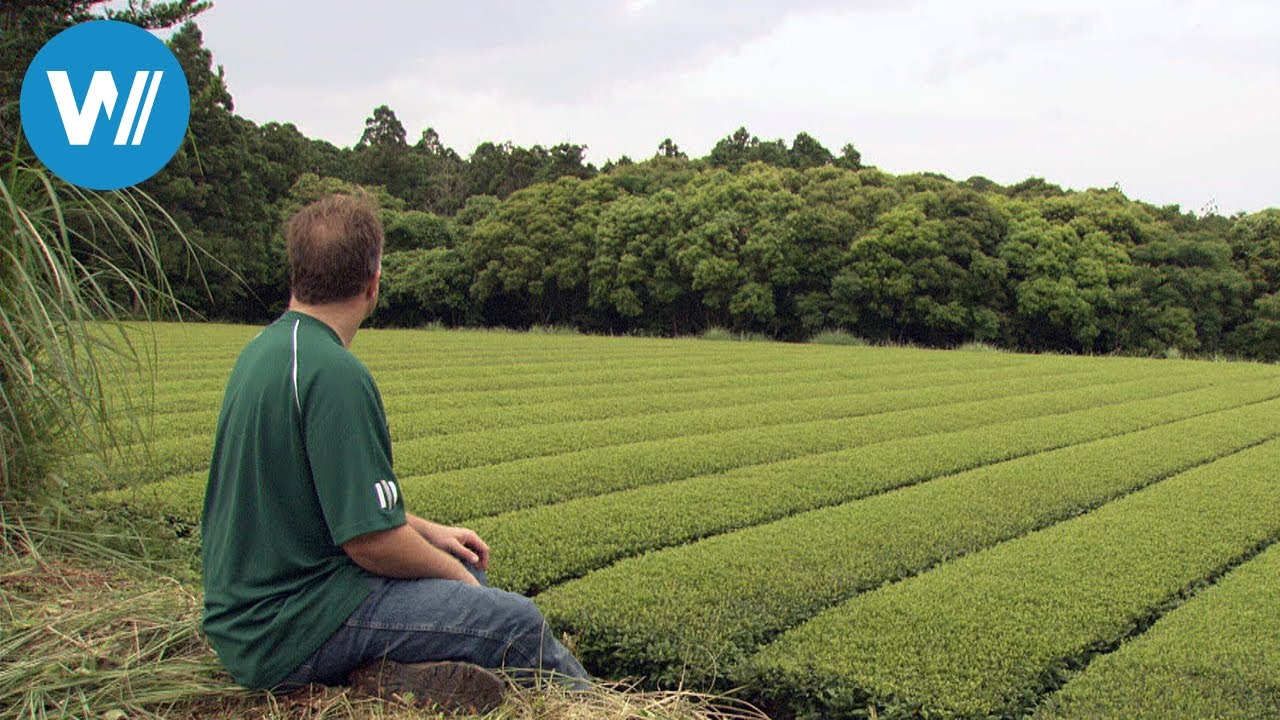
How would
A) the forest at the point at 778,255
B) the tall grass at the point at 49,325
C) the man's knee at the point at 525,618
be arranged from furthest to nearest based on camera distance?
1. the forest at the point at 778,255
2. the tall grass at the point at 49,325
3. the man's knee at the point at 525,618

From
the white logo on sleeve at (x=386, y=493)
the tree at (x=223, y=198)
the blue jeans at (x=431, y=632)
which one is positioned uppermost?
the tree at (x=223, y=198)

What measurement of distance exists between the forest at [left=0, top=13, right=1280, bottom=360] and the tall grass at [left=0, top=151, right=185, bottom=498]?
20160mm

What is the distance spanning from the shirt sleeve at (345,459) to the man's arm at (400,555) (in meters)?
0.05

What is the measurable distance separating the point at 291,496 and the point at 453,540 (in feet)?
1.81

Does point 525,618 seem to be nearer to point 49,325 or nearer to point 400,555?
point 400,555

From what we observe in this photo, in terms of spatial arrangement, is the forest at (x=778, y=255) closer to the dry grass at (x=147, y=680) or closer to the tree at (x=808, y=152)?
the tree at (x=808, y=152)

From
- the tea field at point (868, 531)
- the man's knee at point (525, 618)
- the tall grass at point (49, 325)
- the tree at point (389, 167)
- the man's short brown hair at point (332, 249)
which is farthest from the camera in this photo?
the tree at point (389, 167)

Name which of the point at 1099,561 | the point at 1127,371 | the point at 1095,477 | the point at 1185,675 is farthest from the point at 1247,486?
the point at 1127,371

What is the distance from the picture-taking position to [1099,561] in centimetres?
496

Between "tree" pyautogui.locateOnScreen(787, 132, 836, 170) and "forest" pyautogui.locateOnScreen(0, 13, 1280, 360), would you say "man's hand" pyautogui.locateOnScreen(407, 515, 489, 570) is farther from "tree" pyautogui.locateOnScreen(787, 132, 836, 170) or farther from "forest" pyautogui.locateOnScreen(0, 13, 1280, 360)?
"tree" pyautogui.locateOnScreen(787, 132, 836, 170)

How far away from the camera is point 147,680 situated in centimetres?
297

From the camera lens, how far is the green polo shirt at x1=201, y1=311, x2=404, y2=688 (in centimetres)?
257

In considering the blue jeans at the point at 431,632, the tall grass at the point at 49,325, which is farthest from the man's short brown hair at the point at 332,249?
the tall grass at the point at 49,325

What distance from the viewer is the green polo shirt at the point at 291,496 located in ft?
8.43
